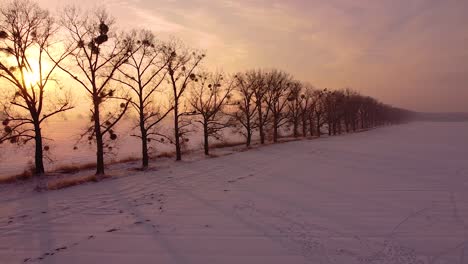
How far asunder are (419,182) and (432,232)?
387 inches

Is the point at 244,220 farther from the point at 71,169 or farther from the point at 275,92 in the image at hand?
the point at 275,92

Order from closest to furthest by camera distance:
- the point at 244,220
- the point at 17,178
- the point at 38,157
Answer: the point at 244,220, the point at 17,178, the point at 38,157

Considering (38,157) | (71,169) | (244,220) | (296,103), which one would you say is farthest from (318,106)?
(244,220)

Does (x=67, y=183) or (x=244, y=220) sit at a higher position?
(x=67, y=183)

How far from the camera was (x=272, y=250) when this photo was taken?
32.7ft

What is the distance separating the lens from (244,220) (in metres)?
13.0

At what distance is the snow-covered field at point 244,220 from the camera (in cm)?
977

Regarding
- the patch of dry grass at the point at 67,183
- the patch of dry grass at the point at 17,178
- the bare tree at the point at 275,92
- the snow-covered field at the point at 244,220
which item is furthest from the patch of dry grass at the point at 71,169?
the bare tree at the point at 275,92

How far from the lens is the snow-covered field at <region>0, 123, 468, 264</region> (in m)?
9.77

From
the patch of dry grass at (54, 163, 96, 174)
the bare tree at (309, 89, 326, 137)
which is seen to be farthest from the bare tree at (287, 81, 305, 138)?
the patch of dry grass at (54, 163, 96, 174)

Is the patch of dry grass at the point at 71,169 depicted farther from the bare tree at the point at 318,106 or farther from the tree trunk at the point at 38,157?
the bare tree at the point at 318,106

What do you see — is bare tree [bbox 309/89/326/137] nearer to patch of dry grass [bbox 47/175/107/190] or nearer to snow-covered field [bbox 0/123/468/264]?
snow-covered field [bbox 0/123/468/264]

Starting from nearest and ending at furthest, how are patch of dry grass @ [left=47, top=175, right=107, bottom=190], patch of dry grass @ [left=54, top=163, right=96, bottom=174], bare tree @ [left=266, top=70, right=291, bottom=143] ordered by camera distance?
patch of dry grass @ [left=47, top=175, right=107, bottom=190] < patch of dry grass @ [left=54, top=163, right=96, bottom=174] < bare tree @ [left=266, top=70, right=291, bottom=143]

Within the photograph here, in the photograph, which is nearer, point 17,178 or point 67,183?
point 67,183
